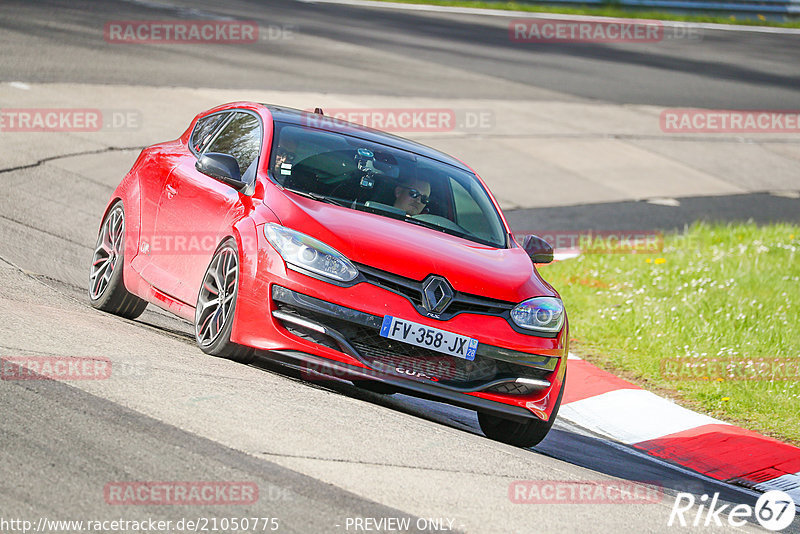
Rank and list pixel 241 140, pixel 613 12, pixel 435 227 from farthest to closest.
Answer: pixel 613 12 → pixel 241 140 → pixel 435 227

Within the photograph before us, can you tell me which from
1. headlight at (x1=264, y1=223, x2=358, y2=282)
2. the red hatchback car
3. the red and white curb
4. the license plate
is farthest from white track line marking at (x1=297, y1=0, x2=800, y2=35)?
the license plate

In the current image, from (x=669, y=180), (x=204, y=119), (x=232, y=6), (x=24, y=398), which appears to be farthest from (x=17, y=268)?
(x=232, y=6)

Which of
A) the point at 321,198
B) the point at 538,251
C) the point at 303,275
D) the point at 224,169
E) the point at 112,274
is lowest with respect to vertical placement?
the point at 112,274

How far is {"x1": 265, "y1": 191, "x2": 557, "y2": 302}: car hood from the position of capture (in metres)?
6.37

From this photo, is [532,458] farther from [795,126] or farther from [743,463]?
[795,126]

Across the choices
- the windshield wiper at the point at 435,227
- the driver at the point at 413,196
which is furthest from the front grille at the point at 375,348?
the driver at the point at 413,196

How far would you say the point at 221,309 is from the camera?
6.70 meters

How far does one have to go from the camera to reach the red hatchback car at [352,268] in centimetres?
A: 626

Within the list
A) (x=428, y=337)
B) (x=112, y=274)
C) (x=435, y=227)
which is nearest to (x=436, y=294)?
(x=428, y=337)

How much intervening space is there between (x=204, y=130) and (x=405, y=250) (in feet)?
8.77

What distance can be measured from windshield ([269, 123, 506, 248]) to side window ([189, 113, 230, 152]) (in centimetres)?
90

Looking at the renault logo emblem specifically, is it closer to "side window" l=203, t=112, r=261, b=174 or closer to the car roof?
"side window" l=203, t=112, r=261, b=174

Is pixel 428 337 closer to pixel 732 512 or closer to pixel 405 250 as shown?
pixel 405 250

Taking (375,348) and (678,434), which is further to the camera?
(678,434)
